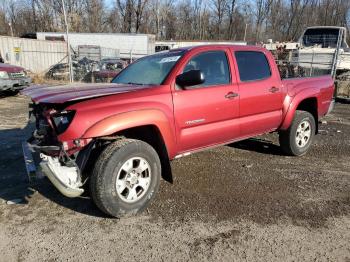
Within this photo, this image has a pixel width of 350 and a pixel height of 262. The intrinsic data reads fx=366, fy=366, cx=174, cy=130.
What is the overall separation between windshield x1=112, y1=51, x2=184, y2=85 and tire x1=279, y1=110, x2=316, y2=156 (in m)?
2.35

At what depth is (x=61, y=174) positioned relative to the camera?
11.1ft

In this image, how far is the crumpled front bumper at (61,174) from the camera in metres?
3.34

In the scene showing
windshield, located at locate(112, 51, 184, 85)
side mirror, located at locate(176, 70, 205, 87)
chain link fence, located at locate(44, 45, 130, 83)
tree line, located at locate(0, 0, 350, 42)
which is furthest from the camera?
tree line, located at locate(0, 0, 350, 42)

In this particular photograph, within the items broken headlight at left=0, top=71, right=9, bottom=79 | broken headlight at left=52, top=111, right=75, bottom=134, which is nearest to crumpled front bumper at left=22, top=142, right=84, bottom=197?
broken headlight at left=52, top=111, right=75, bottom=134

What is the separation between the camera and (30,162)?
3.67m

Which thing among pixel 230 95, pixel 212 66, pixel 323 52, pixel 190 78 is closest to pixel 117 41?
pixel 323 52

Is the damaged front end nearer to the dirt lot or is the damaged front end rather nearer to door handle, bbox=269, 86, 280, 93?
the dirt lot

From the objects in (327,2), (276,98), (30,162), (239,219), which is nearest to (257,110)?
(276,98)

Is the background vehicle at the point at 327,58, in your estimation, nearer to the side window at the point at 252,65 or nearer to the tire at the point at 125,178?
the side window at the point at 252,65

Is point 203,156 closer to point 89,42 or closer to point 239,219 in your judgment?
point 239,219

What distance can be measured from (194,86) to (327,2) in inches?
2466

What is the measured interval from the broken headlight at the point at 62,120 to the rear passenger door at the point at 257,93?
2313mm

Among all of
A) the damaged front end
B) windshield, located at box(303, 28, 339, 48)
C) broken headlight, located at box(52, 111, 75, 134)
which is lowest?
the damaged front end

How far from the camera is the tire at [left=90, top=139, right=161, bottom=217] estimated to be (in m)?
3.55
